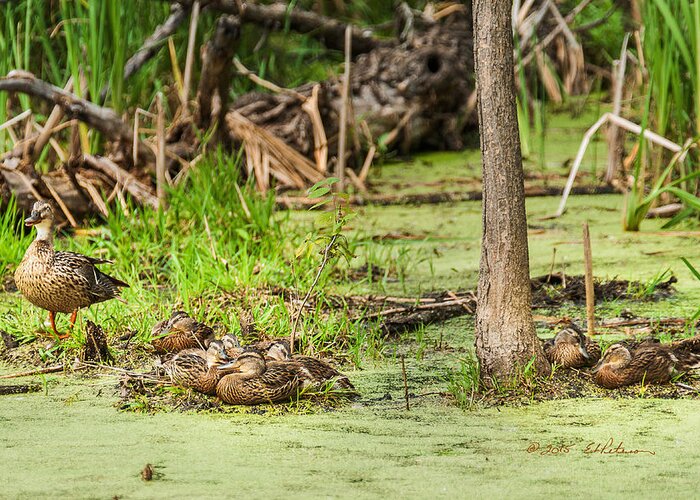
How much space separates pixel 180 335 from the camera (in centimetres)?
402

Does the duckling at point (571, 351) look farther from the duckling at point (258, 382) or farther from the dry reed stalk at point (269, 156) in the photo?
the dry reed stalk at point (269, 156)

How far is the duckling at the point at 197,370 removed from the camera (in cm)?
354

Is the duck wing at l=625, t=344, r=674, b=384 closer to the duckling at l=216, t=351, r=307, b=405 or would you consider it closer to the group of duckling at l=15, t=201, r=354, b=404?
the group of duckling at l=15, t=201, r=354, b=404

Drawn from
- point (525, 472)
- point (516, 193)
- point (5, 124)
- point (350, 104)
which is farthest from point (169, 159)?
point (525, 472)

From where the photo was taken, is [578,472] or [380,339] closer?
[578,472]

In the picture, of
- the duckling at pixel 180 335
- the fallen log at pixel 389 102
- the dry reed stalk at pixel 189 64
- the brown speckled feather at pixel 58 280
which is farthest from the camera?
the fallen log at pixel 389 102

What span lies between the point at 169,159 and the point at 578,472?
4451mm

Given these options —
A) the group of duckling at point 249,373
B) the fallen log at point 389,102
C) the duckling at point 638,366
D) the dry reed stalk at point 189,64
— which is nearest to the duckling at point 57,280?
the group of duckling at point 249,373

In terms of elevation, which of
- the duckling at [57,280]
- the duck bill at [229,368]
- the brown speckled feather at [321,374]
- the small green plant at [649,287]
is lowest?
the brown speckled feather at [321,374]

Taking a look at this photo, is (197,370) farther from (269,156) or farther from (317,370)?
(269,156)

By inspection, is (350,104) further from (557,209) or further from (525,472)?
(525,472)

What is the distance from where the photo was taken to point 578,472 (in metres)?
2.83

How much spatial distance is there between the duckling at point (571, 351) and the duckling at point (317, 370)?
0.71 m

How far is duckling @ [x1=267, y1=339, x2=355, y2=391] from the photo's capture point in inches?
139
